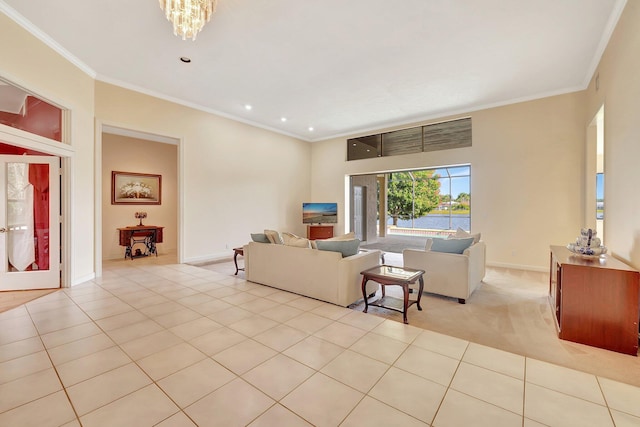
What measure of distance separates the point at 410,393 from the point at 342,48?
13.2 feet

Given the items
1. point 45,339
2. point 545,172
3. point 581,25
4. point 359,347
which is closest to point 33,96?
point 45,339

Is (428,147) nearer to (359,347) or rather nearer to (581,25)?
(581,25)

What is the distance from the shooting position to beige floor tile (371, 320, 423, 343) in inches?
104

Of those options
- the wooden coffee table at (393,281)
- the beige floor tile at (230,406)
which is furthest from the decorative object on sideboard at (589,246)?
the beige floor tile at (230,406)

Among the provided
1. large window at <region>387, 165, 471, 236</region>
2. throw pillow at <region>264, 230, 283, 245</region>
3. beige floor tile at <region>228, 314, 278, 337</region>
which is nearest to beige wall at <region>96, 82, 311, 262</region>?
throw pillow at <region>264, 230, 283, 245</region>

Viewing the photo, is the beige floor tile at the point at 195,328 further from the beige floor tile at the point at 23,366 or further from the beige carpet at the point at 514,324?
the beige carpet at the point at 514,324

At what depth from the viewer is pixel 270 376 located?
202 cm

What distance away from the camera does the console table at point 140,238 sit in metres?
6.40

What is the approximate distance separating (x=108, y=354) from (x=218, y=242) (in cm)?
431

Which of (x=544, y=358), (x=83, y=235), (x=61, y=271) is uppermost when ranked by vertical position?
(x=83, y=235)

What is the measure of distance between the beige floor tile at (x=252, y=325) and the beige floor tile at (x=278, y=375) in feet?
1.85

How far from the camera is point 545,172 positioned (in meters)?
5.32

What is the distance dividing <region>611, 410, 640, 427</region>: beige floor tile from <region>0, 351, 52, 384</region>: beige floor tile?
151 inches

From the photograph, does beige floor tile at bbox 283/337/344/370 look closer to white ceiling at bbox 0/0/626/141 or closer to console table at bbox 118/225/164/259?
white ceiling at bbox 0/0/626/141
